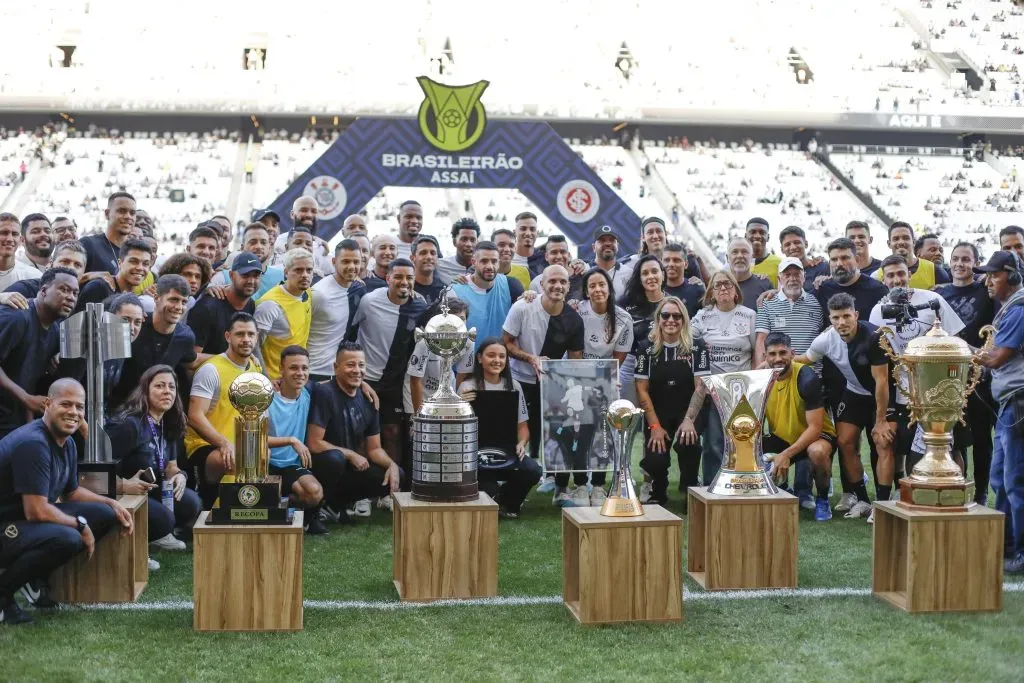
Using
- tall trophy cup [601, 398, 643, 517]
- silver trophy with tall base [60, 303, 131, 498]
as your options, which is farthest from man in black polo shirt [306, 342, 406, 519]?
tall trophy cup [601, 398, 643, 517]

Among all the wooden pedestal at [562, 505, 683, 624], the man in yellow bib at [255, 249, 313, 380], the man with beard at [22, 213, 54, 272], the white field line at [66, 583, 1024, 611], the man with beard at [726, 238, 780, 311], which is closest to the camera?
the wooden pedestal at [562, 505, 683, 624]

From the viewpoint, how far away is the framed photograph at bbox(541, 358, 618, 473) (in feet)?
24.5

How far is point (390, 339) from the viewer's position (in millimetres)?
7723

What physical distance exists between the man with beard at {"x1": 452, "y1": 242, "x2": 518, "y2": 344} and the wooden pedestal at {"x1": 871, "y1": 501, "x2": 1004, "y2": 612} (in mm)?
3569

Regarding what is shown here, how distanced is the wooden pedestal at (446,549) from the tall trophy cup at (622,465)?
0.62 m

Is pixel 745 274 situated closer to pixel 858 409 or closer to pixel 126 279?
pixel 858 409

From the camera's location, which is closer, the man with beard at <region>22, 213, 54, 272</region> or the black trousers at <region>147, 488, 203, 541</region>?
the black trousers at <region>147, 488, 203, 541</region>

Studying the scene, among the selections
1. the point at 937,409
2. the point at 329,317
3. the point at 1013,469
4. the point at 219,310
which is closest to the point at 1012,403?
the point at 1013,469

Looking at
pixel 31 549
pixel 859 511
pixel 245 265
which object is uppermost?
pixel 245 265

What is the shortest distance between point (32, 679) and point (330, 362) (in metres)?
3.63

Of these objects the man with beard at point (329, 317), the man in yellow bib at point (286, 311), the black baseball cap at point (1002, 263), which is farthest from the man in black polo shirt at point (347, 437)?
the black baseball cap at point (1002, 263)

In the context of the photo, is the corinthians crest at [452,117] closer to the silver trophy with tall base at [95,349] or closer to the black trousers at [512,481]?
the black trousers at [512,481]

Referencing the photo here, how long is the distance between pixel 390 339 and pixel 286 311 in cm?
72

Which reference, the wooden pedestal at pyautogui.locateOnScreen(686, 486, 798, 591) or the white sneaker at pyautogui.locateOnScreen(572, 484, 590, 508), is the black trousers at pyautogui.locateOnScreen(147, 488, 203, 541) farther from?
the wooden pedestal at pyautogui.locateOnScreen(686, 486, 798, 591)
